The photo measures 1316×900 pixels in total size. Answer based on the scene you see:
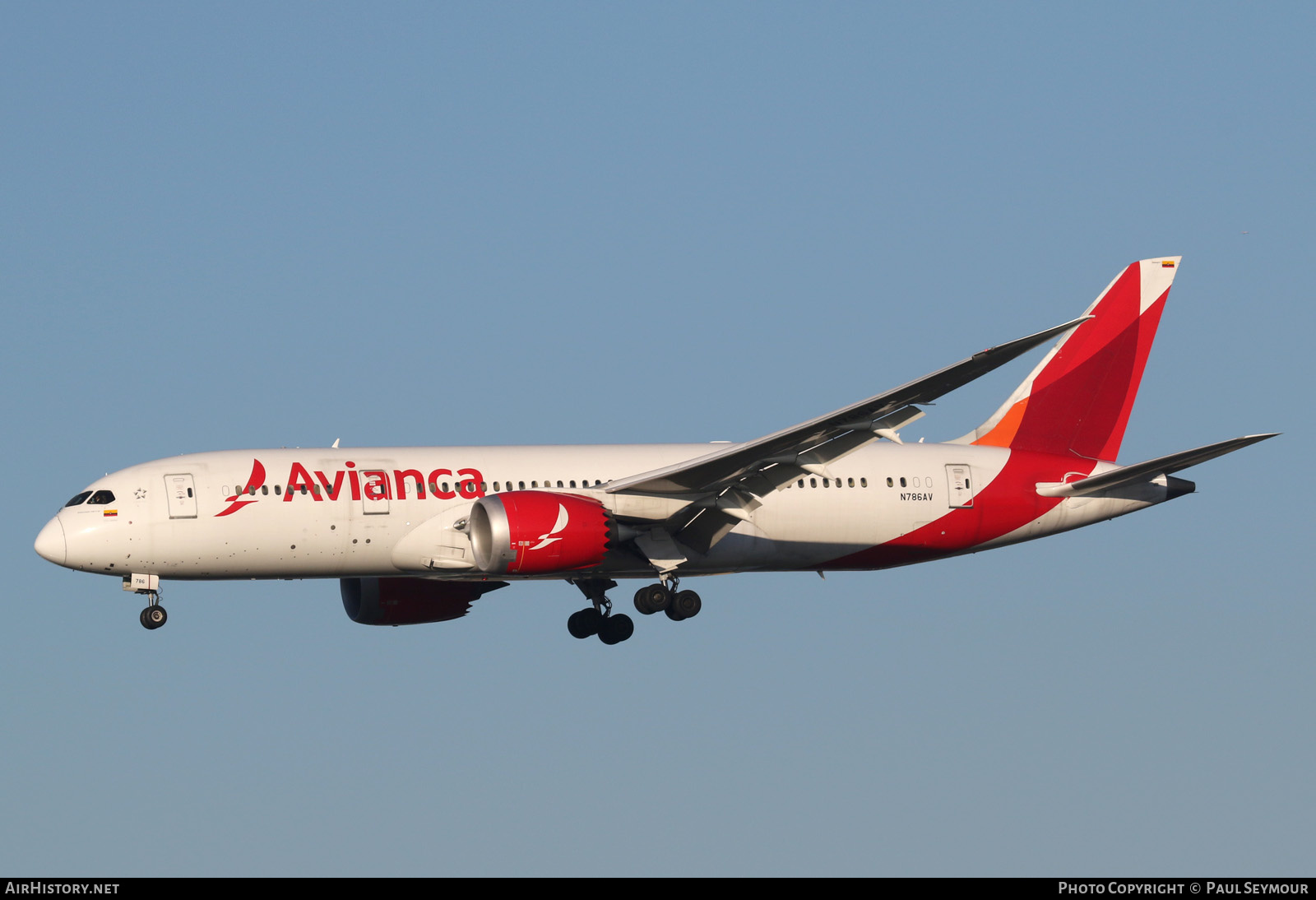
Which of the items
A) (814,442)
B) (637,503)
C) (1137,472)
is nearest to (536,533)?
(637,503)

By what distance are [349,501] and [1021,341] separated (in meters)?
16.8

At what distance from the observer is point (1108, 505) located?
4831 cm

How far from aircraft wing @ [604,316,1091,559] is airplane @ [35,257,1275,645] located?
0.22ft

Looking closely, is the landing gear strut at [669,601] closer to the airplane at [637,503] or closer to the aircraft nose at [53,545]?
the airplane at [637,503]

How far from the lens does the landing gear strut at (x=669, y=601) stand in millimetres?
44812

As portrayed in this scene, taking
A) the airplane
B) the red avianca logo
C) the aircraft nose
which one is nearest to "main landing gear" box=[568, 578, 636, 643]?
the airplane

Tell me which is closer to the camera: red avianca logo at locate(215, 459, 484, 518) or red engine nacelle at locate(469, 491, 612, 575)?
red engine nacelle at locate(469, 491, 612, 575)

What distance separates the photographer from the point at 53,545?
137 ft

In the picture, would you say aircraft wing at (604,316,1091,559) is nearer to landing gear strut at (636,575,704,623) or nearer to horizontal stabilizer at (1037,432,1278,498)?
landing gear strut at (636,575,704,623)

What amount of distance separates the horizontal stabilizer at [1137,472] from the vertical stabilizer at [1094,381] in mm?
1513

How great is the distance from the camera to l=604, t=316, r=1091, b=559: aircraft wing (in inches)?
1447

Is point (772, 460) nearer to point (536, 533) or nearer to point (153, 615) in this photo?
point (536, 533)

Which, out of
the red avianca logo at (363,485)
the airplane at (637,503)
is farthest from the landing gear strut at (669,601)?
the red avianca logo at (363,485)

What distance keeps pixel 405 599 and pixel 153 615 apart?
806cm
